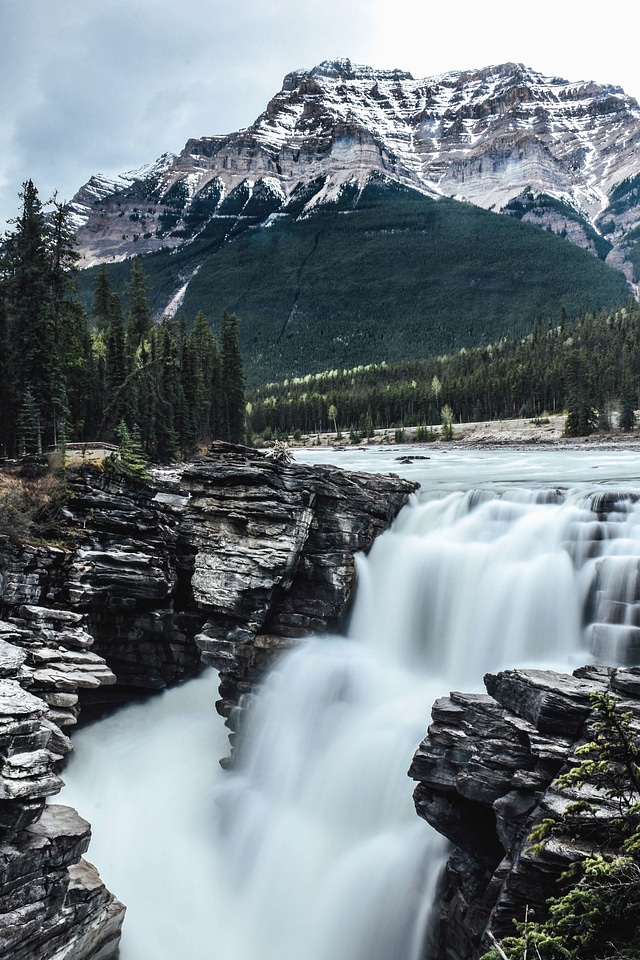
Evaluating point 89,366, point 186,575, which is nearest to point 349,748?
point 186,575

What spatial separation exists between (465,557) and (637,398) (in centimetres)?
7992

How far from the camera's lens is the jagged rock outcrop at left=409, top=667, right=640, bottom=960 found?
8.06 metres

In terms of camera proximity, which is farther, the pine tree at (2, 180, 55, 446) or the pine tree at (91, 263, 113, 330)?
the pine tree at (91, 263, 113, 330)

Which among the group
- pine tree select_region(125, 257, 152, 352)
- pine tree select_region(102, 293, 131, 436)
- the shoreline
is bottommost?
the shoreline

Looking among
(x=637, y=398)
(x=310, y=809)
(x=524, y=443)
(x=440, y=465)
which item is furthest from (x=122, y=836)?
(x=637, y=398)

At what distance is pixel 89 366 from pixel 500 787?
4155 centimetres

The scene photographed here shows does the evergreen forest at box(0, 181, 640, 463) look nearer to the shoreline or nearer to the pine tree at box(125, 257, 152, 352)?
the pine tree at box(125, 257, 152, 352)

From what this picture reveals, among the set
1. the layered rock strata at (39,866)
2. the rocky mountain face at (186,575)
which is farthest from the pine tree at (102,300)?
the layered rock strata at (39,866)

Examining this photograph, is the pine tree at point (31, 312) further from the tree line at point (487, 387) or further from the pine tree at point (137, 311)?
the tree line at point (487, 387)

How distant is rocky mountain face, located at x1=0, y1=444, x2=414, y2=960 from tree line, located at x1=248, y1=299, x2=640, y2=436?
239ft

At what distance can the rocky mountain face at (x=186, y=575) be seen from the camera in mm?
17078

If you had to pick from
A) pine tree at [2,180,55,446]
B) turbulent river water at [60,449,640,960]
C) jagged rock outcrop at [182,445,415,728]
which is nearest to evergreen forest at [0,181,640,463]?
pine tree at [2,180,55,446]

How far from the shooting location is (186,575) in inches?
825

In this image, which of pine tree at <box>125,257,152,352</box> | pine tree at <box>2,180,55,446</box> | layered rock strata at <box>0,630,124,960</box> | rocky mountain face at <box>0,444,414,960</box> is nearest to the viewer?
layered rock strata at <box>0,630,124,960</box>
